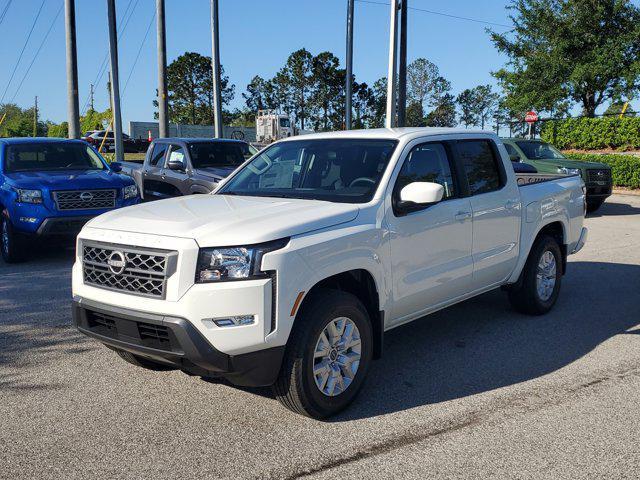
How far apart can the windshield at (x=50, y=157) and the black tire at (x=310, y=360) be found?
7.58 metres

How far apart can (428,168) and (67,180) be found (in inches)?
243

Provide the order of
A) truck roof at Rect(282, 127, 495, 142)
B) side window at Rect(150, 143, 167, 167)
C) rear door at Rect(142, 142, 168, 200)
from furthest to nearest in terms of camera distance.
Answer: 1. side window at Rect(150, 143, 167, 167)
2. rear door at Rect(142, 142, 168, 200)
3. truck roof at Rect(282, 127, 495, 142)

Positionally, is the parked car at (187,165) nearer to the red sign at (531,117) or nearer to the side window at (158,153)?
the side window at (158,153)

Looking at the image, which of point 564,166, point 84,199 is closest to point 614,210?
point 564,166

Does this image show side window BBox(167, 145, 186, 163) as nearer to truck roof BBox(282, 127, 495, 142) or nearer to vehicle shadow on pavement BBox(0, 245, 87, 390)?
vehicle shadow on pavement BBox(0, 245, 87, 390)

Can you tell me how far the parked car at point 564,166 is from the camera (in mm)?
15422

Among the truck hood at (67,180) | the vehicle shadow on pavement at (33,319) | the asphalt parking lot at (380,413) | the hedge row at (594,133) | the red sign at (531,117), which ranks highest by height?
the red sign at (531,117)

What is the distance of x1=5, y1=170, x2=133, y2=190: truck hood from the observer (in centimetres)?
933

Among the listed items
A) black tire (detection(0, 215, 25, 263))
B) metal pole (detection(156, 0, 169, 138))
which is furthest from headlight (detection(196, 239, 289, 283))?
metal pole (detection(156, 0, 169, 138))

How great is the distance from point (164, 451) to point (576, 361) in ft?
10.9

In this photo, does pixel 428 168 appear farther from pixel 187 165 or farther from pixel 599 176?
pixel 599 176

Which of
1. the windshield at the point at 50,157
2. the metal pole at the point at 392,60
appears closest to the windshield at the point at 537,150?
the metal pole at the point at 392,60

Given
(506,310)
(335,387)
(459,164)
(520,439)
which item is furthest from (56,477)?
(506,310)

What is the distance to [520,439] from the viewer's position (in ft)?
12.8
